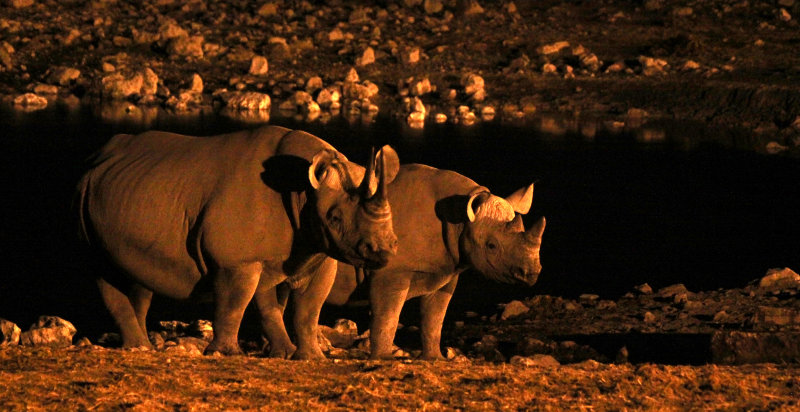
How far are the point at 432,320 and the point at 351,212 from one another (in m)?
1.71

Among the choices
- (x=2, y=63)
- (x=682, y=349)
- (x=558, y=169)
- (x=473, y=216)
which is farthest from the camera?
(x=2, y=63)

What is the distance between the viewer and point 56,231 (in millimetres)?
18875

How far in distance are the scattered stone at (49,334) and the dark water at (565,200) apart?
65 centimetres

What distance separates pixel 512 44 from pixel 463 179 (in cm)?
3162

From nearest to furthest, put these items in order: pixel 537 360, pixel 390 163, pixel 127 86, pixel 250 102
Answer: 1. pixel 390 163
2. pixel 537 360
3. pixel 250 102
4. pixel 127 86

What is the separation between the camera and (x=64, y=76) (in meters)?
38.3

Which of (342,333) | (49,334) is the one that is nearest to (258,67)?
(342,333)

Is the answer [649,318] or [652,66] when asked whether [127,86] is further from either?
[649,318]

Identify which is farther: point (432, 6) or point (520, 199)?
point (432, 6)

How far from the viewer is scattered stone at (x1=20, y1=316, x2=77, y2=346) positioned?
12.0 m

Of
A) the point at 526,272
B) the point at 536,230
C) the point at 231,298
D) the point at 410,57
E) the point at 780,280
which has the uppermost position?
the point at 536,230

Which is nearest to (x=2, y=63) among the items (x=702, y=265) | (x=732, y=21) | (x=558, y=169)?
(x=558, y=169)

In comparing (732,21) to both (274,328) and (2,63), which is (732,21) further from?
(274,328)

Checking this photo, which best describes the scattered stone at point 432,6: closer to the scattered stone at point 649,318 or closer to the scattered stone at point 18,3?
the scattered stone at point 18,3
